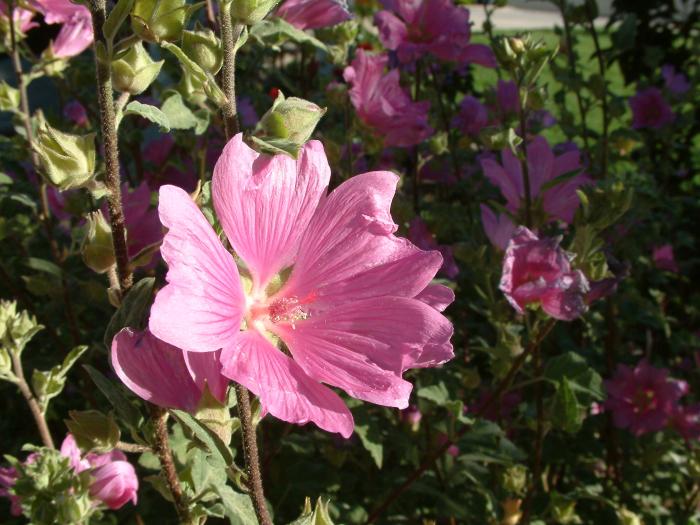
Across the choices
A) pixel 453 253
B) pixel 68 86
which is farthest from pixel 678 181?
pixel 68 86

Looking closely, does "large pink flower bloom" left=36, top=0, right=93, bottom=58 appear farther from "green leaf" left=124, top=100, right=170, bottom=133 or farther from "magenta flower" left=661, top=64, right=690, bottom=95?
"magenta flower" left=661, top=64, right=690, bottom=95

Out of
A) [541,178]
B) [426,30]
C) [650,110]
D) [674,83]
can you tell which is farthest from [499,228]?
[674,83]

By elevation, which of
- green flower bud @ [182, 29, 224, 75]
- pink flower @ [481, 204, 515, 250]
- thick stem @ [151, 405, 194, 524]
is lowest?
pink flower @ [481, 204, 515, 250]

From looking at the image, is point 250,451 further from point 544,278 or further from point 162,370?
point 544,278

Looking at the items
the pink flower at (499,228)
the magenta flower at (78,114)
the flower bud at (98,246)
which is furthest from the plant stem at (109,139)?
the magenta flower at (78,114)

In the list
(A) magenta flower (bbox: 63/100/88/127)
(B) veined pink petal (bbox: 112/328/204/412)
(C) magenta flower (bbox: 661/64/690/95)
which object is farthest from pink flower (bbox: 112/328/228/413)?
(C) magenta flower (bbox: 661/64/690/95)

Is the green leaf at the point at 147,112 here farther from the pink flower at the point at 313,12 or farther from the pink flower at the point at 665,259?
the pink flower at the point at 665,259
